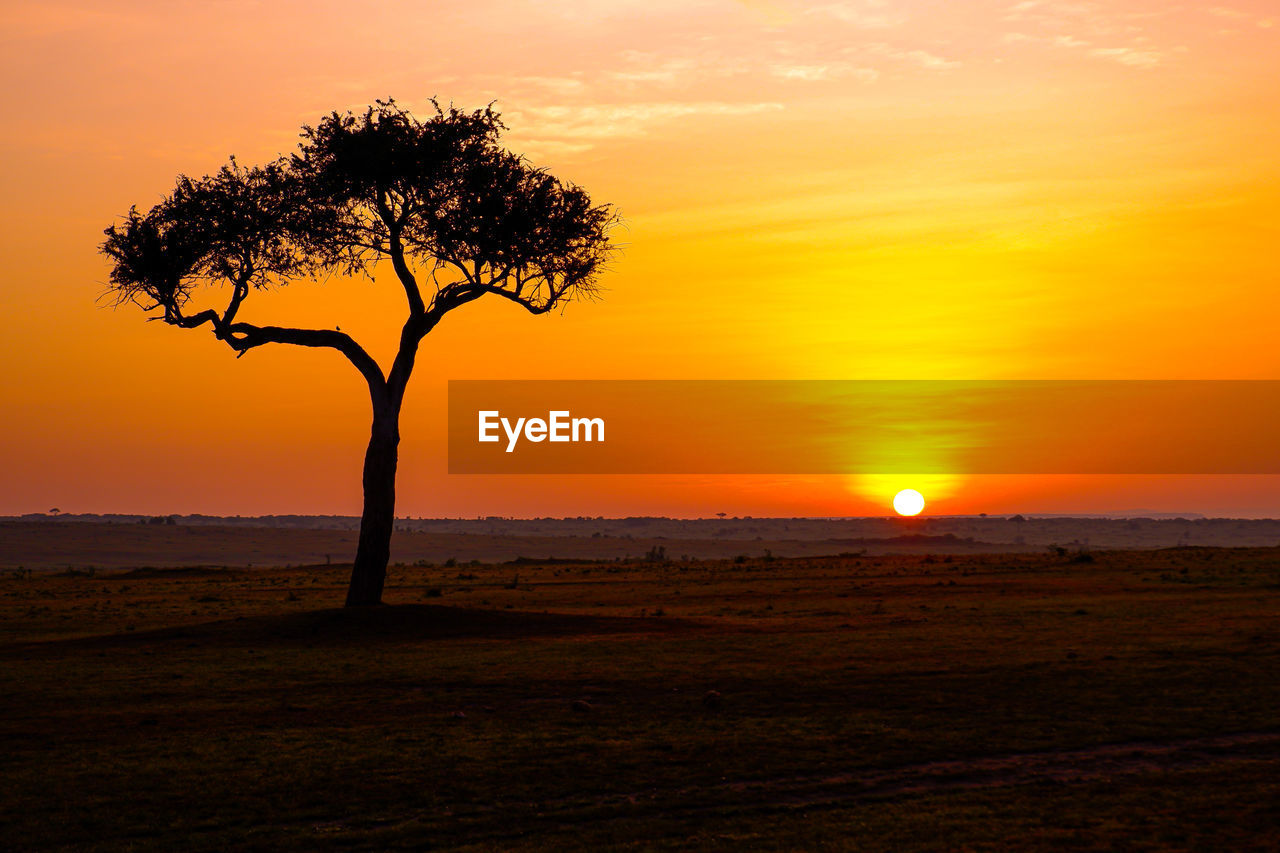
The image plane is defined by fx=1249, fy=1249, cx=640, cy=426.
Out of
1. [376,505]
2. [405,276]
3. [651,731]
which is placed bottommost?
[651,731]

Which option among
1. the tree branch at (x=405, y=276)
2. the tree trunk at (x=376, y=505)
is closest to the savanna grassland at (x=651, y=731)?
the tree trunk at (x=376, y=505)

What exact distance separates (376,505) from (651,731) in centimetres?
2128

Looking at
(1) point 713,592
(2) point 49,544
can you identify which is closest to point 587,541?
(2) point 49,544

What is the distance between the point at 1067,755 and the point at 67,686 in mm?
18583

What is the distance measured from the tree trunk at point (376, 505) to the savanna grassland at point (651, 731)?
223 centimetres

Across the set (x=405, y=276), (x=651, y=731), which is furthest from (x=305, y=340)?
(x=651, y=731)

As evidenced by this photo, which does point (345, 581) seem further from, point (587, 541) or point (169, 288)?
point (587, 541)

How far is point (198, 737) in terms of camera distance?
1867 centimetres

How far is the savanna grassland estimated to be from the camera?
1328 cm

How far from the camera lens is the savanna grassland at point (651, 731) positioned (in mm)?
13281

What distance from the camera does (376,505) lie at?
37.9m

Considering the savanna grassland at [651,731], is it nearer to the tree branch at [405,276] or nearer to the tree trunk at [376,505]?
the tree trunk at [376,505]

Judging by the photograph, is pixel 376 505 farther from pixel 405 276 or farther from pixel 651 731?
pixel 651 731

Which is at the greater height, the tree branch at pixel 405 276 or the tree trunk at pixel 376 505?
the tree branch at pixel 405 276
